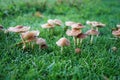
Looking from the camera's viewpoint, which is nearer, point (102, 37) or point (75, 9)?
point (102, 37)

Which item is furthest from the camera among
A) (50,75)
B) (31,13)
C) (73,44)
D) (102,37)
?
(31,13)

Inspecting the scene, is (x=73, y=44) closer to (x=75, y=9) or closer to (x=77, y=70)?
(x=77, y=70)

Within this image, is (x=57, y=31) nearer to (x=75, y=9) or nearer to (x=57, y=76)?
(x=57, y=76)

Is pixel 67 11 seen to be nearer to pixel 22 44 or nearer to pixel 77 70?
pixel 22 44

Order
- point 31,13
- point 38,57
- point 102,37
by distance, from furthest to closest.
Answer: point 31,13
point 102,37
point 38,57

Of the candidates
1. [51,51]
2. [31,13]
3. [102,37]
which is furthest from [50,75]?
A: [31,13]

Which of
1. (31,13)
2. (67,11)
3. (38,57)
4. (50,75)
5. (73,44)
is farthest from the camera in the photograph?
A: (67,11)

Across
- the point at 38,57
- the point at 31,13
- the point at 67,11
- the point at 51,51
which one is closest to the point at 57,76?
the point at 38,57

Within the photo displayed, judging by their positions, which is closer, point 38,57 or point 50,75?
point 50,75

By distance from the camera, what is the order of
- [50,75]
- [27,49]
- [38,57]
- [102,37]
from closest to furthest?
1. [50,75]
2. [38,57]
3. [27,49]
4. [102,37]
